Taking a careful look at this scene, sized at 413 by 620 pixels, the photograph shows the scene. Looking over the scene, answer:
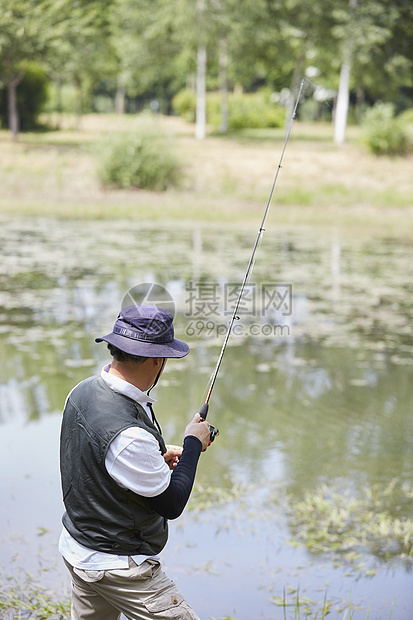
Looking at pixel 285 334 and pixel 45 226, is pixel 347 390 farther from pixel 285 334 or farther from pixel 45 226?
pixel 45 226

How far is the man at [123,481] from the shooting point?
1964mm

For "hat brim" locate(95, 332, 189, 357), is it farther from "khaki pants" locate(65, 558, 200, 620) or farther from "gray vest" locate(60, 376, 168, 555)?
"khaki pants" locate(65, 558, 200, 620)

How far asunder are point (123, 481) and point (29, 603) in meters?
1.51

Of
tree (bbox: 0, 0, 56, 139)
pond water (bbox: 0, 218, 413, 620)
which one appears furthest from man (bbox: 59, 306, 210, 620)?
tree (bbox: 0, 0, 56, 139)

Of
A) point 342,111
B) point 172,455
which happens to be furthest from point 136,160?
point 172,455

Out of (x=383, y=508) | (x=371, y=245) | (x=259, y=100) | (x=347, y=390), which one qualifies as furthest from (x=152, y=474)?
(x=259, y=100)

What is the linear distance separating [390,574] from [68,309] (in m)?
6.82

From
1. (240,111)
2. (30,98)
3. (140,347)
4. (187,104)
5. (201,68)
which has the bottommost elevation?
(140,347)

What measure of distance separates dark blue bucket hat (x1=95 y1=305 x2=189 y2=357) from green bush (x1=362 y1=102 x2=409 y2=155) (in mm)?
28001

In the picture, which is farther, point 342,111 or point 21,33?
point 342,111

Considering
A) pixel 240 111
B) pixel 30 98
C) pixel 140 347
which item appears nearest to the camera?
pixel 140 347

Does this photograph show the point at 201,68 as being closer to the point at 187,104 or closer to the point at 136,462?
the point at 187,104

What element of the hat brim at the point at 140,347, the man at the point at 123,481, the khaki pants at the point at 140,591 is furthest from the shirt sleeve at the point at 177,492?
the hat brim at the point at 140,347

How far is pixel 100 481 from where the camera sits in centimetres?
201
